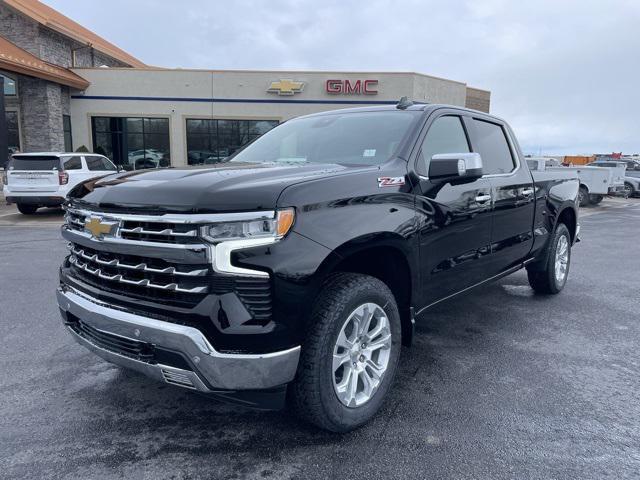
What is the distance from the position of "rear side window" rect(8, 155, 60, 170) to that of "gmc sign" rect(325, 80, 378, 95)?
44.4 feet

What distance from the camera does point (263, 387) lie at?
238 centimetres

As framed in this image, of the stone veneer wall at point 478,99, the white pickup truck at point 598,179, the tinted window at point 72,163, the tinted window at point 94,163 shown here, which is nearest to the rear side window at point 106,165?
the tinted window at point 94,163

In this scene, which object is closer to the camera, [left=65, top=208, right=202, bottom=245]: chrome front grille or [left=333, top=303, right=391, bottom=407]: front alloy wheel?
[left=65, top=208, right=202, bottom=245]: chrome front grille

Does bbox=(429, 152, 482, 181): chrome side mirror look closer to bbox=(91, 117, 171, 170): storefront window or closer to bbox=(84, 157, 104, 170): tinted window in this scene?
bbox=(84, 157, 104, 170): tinted window

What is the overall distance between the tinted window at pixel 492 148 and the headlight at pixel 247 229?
245 cm

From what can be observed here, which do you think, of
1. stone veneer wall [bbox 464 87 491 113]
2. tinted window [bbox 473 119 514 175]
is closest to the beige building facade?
stone veneer wall [bbox 464 87 491 113]

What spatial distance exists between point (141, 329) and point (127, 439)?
2.59 ft

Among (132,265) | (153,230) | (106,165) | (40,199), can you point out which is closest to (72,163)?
(40,199)

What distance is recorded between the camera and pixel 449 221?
3529mm

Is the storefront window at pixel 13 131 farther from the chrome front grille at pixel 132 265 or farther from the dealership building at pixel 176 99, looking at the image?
the chrome front grille at pixel 132 265

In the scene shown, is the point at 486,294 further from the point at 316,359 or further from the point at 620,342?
the point at 316,359

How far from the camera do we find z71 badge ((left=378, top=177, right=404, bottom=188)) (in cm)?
300

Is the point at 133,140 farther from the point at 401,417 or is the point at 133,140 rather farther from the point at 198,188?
the point at 401,417

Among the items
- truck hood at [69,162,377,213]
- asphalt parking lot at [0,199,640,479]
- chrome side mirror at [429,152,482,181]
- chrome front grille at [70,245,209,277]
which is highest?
chrome side mirror at [429,152,482,181]
